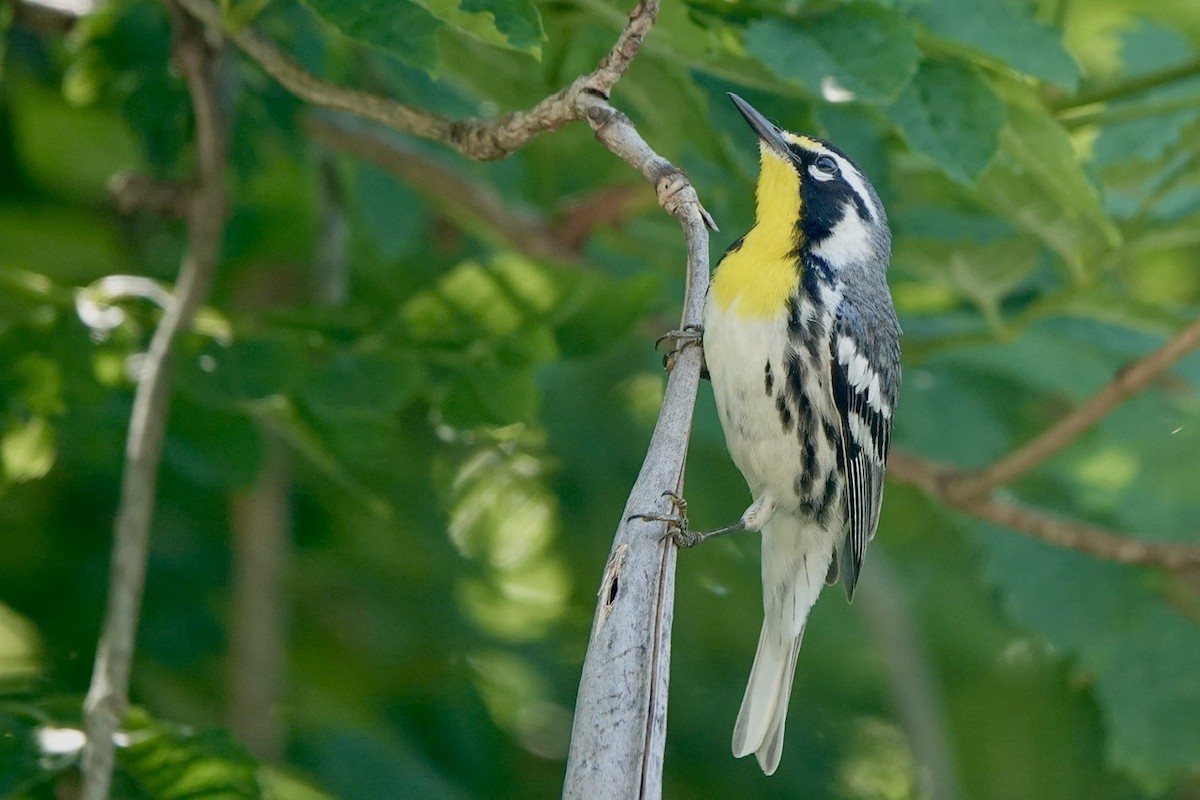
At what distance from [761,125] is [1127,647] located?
5.30 feet

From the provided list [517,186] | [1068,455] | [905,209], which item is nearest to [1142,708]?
[1068,455]

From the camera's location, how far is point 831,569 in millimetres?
3307

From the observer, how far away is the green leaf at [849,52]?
2.11 metres

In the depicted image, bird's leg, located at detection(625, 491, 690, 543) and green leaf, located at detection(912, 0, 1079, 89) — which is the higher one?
green leaf, located at detection(912, 0, 1079, 89)

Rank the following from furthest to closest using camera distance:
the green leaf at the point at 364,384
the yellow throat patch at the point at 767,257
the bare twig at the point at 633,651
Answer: the yellow throat patch at the point at 767,257 < the green leaf at the point at 364,384 < the bare twig at the point at 633,651

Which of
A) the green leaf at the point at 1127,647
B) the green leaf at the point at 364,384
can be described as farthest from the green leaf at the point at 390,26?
the green leaf at the point at 1127,647

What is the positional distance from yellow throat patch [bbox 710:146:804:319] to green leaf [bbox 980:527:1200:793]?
1.03 metres

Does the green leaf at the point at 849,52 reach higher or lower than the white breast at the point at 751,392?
higher

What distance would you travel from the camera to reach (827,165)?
3.00 m

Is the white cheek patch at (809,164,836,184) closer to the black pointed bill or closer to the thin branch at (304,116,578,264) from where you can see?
the black pointed bill

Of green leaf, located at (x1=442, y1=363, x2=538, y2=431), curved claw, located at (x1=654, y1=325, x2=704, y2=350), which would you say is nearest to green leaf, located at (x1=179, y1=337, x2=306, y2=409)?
green leaf, located at (x1=442, y1=363, x2=538, y2=431)

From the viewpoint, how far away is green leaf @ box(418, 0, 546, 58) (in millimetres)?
1812

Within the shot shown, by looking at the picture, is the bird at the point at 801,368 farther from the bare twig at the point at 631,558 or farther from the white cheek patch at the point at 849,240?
the bare twig at the point at 631,558

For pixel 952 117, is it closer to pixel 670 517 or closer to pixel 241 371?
pixel 670 517
